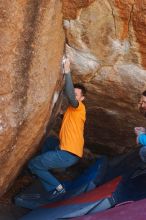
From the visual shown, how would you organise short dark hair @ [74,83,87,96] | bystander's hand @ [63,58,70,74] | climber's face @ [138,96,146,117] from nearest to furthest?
bystander's hand @ [63,58,70,74]
climber's face @ [138,96,146,117]
short dark hair @ [74,83,87,96]

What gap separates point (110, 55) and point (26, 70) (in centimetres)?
109

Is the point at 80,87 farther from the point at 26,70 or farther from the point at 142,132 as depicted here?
the point at 26,70

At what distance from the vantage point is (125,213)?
4.96m

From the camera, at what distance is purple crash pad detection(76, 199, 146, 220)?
4.82 metres

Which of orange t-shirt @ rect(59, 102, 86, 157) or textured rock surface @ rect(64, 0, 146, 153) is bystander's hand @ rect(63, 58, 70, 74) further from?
orange t-shirt @ rect(59, 102, 86, 157)

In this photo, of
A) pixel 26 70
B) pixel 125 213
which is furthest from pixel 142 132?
pixel 26 70

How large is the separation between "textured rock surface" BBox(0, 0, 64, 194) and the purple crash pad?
1.10m

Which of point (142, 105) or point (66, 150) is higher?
point (142, 105)

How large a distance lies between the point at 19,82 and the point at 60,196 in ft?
5.67

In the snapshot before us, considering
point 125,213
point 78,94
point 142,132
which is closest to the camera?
point 125,213

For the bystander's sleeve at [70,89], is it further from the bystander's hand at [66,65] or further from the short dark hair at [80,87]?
the short dark hair at [80,87]

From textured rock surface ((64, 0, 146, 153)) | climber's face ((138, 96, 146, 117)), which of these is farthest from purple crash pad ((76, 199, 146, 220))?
textured rock surface ((64, 0, 146, 153))

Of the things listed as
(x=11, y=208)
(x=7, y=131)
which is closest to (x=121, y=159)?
(x=11, y=208)

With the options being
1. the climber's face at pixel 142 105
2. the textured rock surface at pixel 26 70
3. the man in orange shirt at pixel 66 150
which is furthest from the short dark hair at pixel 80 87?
the climber's face at pixel 142 105
